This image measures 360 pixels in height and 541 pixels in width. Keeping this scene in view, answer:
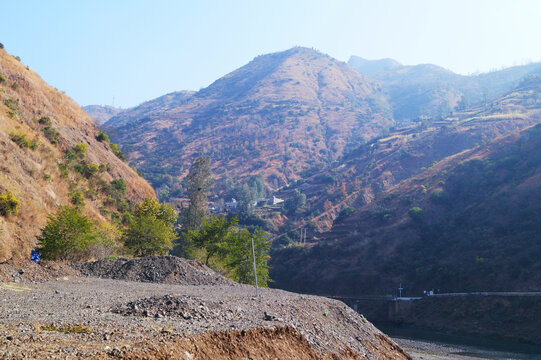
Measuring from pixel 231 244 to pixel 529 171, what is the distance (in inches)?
2214

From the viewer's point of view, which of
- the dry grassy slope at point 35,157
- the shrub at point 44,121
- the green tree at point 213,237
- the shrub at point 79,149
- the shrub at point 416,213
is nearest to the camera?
the dry grassy slope at point 35,157

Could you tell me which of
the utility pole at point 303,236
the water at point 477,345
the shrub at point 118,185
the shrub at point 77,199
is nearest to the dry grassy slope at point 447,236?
the utility pole at point 303,236

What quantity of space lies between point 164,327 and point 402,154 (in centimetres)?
11634

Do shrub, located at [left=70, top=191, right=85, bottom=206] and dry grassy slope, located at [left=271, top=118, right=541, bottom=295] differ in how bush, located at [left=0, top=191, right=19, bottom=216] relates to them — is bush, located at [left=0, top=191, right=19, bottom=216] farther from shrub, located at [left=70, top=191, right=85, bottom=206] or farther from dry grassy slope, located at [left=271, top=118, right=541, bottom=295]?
dry grassy slope, located at [left=271, top=118, right=541, bottom=295]

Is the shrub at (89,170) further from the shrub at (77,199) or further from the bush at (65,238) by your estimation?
the bush at (65,238)

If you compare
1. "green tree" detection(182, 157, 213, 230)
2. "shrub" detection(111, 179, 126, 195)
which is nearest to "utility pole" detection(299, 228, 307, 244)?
"green tree" detection(182, 157, 213, 230)

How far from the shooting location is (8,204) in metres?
28.1

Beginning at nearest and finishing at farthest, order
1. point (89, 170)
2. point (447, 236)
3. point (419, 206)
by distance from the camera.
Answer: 1. point (89, 170)
2. point (447, 236)
3. point (419, 206)

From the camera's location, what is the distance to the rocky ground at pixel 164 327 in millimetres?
7555

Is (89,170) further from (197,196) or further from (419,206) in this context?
(419,206)

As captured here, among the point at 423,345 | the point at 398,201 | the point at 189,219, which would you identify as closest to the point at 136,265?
the point at 189,219

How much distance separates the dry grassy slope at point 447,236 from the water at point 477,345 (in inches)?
374

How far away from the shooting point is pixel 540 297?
4534 cm

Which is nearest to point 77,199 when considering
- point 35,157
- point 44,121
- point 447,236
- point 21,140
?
point 35,157
